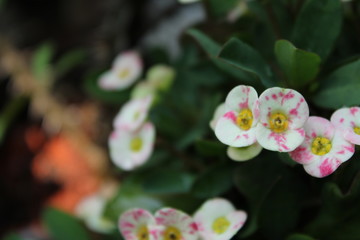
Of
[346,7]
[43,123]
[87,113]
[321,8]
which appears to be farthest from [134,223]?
[43,123]

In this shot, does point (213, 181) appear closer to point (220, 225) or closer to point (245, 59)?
point (220, 225)

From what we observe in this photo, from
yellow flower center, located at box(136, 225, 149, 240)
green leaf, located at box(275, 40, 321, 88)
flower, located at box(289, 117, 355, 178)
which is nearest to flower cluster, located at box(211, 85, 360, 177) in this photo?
flower, located at box(289, 117, 355, 178)

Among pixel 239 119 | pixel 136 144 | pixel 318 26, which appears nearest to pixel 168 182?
pixel 136 144

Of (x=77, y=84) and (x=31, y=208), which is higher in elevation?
(x=77, y=84)

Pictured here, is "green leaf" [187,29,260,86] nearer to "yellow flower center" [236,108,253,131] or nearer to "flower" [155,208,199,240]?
"yellow flower center" [236,108,253,131]

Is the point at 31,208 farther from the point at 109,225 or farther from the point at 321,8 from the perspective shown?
the point at 321,8
